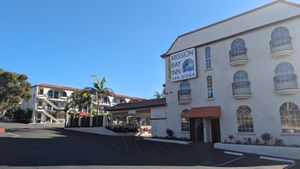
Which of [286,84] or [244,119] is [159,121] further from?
[286,84]

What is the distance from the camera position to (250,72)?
859 inches

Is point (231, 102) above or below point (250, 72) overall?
below

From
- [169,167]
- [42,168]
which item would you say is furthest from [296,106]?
[42,168]

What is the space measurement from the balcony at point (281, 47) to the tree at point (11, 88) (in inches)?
1181

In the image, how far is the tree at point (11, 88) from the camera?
1262 inches

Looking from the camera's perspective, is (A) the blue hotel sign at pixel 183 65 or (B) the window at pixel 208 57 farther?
(A) the blue hotel sign at pixel 183 65

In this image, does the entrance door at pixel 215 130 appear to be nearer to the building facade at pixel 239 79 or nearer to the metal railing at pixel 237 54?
the building facade at pixel 239 79

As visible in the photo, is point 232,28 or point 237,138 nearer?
point 237,138

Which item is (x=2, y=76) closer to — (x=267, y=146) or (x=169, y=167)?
(x=169, y=167)

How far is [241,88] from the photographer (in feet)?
72.2

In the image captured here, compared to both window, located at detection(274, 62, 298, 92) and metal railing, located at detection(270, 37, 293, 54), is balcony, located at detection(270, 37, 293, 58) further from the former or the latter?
window, located at detection(274, 62, 298, 92)

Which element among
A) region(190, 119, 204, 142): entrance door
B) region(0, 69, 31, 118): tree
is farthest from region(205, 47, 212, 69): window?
region(0, 69, 31, 118): tree

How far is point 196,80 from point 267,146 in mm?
9845

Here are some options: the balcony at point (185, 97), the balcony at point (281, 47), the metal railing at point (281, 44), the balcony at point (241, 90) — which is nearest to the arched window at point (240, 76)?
the balcony at point (241, 90)
